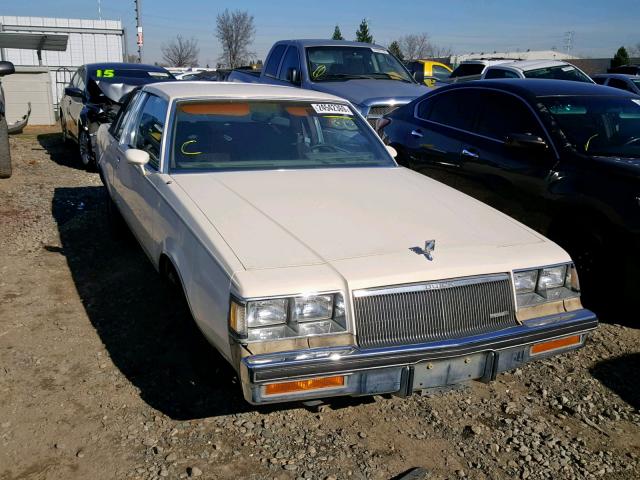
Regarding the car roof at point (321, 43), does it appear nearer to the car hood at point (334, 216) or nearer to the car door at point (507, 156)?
the car door at point (507, 156)

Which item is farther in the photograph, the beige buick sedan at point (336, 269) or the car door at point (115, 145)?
the car door at point (115, 145)

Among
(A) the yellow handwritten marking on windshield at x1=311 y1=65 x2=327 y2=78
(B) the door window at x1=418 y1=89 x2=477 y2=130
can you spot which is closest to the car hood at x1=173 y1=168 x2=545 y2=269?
(B) the door window at x1=418 y1=89 x2=477 y2=130

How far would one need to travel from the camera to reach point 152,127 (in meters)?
4.55

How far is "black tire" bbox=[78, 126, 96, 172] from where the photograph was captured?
935 cm

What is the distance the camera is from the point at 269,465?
2893mm

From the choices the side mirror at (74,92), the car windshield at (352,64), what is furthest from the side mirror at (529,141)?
the side mirror at (74,92)

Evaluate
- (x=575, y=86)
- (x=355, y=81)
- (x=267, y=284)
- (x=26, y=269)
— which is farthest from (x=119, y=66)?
(x=267, y=284)

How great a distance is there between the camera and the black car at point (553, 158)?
434 centimetres

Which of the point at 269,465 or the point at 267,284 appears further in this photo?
the point at 269,465

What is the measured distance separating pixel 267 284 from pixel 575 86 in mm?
4258

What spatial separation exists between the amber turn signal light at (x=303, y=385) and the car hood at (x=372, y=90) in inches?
251

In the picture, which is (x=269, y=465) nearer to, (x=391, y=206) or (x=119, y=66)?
(x=391, y=206)

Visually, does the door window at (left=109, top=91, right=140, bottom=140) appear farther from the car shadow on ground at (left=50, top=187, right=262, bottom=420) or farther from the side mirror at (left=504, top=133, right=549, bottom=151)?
the side mirror at (left=504, top=133, right=549, bottom=151)

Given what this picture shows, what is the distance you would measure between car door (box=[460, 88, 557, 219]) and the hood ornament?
2201 mm
